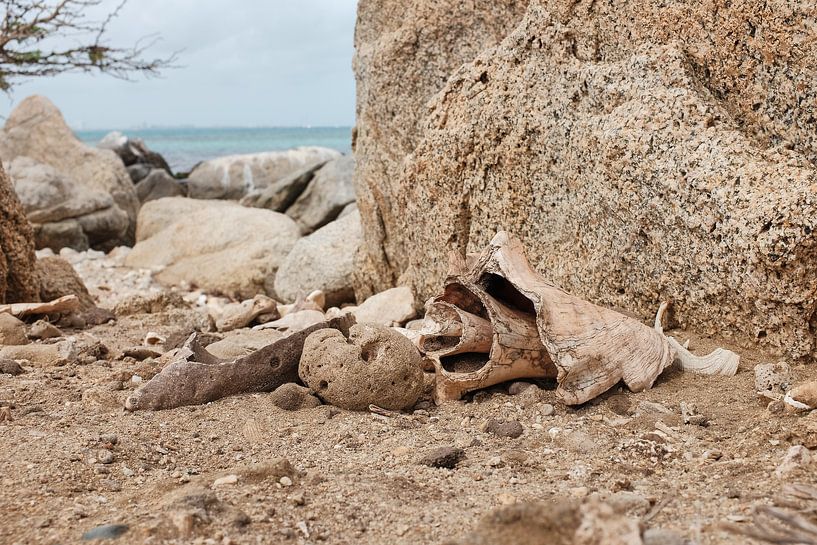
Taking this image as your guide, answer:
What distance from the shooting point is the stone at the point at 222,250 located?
1020 centimetres

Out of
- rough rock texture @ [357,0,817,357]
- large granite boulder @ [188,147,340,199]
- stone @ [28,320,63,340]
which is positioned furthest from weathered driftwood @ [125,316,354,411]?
large granite boulder @ [188,147,340,199]

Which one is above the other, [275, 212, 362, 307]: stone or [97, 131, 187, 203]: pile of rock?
[97, 131, 187, 203]: pile of rock

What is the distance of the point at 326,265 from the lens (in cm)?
870

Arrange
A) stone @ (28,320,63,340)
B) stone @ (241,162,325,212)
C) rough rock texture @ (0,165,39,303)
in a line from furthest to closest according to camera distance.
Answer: stone @ (241,162,325,212) < rough rock texture @ (0,165,39,303) < stone @ (28,320,63,340)

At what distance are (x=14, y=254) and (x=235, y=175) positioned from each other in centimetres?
1228

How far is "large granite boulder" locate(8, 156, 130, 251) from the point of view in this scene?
12.4 m

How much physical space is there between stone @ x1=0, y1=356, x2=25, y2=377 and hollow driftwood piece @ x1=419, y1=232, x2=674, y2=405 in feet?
7.50

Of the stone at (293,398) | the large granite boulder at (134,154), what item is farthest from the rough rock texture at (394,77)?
the large granite boulder at (134,154)

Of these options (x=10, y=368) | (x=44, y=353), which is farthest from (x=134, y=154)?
(x=10, y=368)

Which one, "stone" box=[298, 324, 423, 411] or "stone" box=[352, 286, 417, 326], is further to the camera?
"stone" box=[352, 286, 417, 326]

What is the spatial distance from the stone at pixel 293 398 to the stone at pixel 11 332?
7.10ft

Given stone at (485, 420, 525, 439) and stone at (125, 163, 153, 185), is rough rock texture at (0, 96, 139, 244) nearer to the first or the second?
stone at (125, 163, 153, 185)

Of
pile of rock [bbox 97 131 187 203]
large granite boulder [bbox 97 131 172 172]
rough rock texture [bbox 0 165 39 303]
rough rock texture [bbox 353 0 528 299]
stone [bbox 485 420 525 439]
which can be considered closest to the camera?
stone [bbox 485 420 525 439]

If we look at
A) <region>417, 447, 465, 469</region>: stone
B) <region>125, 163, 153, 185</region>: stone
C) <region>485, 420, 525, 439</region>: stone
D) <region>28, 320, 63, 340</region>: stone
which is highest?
<region>125, 163, 153, 185</region>: stone
